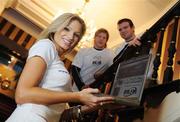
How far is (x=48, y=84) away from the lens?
1.44m

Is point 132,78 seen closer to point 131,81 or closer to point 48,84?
point 131,81

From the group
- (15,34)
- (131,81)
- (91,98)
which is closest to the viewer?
(91,98)

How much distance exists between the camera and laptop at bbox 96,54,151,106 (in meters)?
1.44

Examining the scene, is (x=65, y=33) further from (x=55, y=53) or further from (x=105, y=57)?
(x=105, y=57)

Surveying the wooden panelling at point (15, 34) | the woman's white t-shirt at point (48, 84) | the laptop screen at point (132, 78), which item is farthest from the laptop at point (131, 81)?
the wooden panelling at point (15, 34)

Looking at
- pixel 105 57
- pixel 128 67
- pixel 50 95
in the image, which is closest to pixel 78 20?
pixel 128 67

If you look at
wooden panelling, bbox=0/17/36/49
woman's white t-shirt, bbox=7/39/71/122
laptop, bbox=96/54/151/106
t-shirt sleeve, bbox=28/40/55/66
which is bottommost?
wooden panelling, bbox=0/17/36/49

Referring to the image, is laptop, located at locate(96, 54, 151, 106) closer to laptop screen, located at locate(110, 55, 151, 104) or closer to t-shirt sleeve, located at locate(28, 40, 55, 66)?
laptop screen, located at locate(110, 55, 151, 104)

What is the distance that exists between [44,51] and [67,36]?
0.21 m

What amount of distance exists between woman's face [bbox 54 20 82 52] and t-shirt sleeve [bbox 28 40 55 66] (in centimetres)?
9

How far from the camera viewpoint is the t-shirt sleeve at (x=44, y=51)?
142 cm

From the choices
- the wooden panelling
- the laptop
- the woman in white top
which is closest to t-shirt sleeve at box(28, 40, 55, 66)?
the woman in white top

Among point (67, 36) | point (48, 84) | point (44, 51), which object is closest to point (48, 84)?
point (48, 84)

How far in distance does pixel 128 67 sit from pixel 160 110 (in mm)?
410
